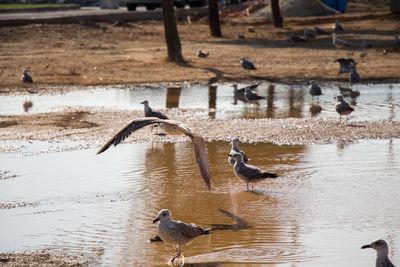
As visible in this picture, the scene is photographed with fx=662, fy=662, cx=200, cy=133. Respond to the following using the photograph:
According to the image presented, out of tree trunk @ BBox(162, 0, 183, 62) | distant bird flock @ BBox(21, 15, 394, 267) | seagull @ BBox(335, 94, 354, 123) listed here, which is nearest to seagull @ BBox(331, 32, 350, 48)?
tree trunk @ BBox(162, 0, 183, 62)

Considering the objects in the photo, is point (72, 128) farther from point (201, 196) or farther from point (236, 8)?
point (236, 8)

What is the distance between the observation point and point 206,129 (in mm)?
13477

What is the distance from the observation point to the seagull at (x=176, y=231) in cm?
717

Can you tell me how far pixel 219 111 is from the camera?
608 inches

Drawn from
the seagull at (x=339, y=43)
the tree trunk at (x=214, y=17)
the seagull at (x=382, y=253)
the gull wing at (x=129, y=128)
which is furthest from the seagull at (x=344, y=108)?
the tree trunk at (x=214, y=17)

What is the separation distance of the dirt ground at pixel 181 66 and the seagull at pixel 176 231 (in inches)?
38.4

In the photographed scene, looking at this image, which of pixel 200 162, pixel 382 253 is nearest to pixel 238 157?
pixel 200 162

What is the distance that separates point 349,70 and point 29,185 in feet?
38.8

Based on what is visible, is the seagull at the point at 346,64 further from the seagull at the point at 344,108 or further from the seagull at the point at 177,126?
the seagull at the point at 177,126

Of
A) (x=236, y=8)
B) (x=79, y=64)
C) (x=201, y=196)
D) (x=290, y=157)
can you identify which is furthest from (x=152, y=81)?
(x=236, y=8)

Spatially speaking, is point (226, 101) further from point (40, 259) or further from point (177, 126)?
point (40, 259)

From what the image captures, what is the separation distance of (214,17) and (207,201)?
21640 millimetres

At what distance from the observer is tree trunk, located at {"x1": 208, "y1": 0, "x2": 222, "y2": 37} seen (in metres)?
29.2

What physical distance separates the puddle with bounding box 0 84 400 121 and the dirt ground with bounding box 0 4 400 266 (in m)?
0.71
